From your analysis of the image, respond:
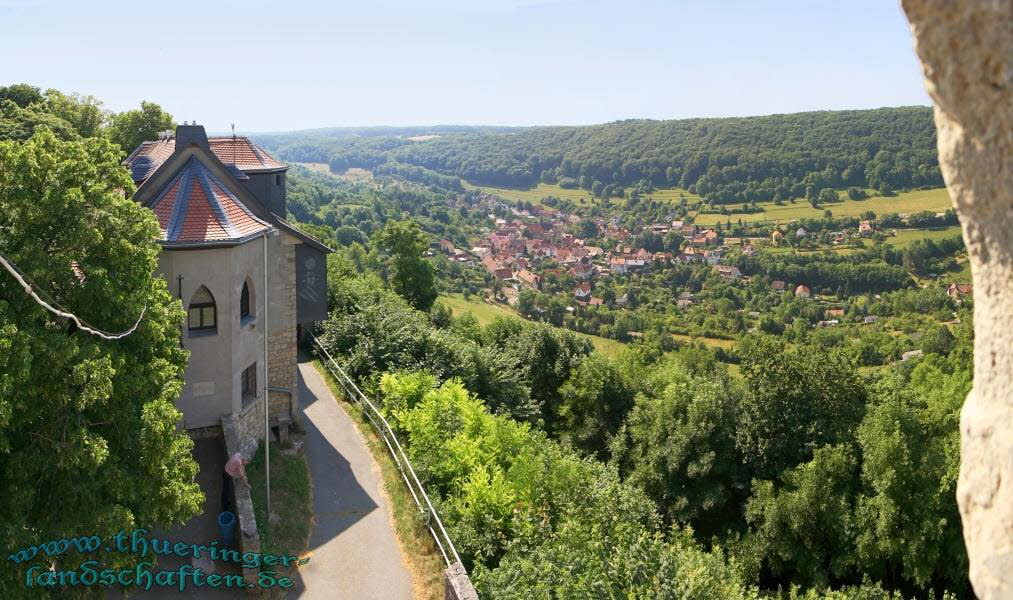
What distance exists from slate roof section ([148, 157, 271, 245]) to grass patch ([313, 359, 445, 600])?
756cm

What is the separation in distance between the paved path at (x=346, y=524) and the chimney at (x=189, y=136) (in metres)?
9.35

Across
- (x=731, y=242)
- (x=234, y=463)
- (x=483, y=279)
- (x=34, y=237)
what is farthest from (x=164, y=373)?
(x=731, y=242)

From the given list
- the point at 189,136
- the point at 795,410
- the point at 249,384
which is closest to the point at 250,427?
the point at 249,384

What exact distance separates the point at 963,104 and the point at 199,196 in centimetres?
1872

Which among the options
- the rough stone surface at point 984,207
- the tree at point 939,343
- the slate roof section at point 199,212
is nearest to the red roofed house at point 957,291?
the tree at point 939,343

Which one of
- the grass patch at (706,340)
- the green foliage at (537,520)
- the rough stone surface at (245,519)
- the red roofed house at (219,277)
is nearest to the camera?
the green foliage at (537,520)

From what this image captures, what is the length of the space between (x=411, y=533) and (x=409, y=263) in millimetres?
35102

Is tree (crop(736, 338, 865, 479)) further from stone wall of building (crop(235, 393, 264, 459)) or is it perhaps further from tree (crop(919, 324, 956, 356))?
tree (crop(919, 324, 956, 356))

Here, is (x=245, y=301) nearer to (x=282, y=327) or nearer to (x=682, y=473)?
(x=282, y=327)

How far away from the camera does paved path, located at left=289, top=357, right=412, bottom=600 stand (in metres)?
17.2

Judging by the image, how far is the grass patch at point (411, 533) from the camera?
17.3 m

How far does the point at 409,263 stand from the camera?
52.9 metres

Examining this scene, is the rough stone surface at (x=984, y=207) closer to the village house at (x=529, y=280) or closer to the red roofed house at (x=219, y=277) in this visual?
the red roofed house at (x=219, y=277)

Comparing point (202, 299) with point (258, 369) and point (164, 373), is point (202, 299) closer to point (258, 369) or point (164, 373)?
point (258, 369)
